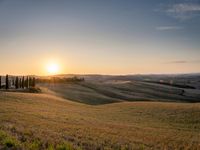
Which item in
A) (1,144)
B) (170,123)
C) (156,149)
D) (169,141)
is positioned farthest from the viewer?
(170,123)

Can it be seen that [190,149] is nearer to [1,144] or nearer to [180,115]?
[1,144]

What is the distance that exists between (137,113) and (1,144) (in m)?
29.0

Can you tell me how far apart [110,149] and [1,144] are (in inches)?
168

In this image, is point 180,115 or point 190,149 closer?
point 190,149

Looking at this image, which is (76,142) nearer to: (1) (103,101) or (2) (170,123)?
(2) (170,123)

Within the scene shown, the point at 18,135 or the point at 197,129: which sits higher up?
the point at 18,135

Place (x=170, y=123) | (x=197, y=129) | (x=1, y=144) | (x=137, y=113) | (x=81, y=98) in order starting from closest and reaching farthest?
(x=1, y=144), (x=197, y=129), (x=170, y=123), (x=137, y=113), (x=81, y=98)

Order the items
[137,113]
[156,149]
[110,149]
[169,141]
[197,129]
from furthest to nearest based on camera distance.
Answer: [137,113] < [197,129] < [169,141] < [156,149] < [110,149]

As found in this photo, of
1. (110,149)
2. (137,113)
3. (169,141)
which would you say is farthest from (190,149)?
(137,113)

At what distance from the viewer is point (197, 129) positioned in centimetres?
2862

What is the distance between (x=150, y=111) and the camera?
4134cm

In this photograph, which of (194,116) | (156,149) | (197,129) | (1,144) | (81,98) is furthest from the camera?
(81,98)

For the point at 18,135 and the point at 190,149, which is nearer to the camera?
the point at 18,135

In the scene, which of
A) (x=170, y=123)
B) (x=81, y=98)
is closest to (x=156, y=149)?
(x=170, y=123)
